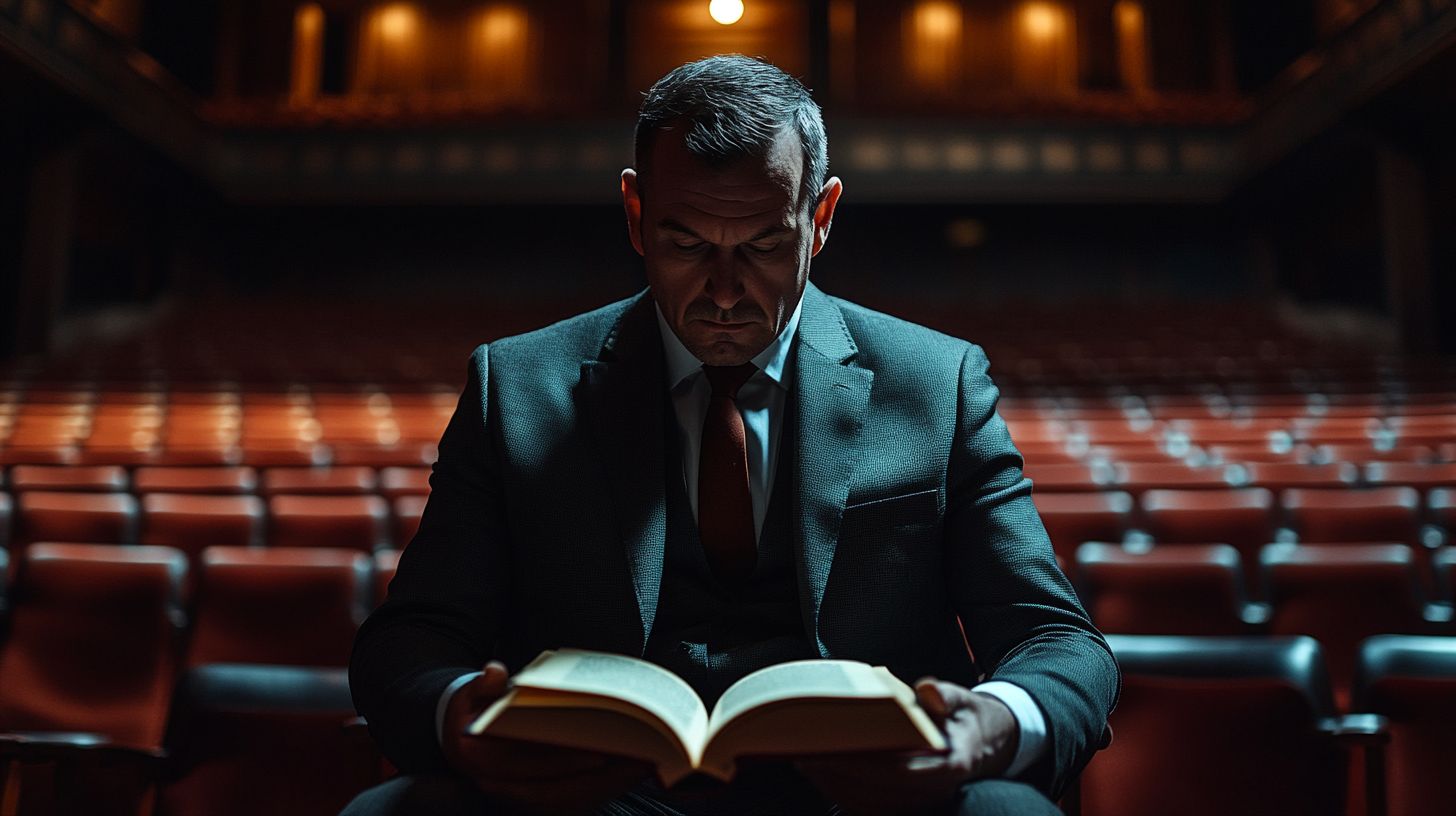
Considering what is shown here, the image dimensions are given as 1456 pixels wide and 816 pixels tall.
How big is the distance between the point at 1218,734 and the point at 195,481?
165 cm

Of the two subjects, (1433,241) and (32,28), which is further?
(1433,241)

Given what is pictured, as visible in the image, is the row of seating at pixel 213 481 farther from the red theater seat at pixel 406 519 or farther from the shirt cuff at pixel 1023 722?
the shirt cuff at pixel 1023 722

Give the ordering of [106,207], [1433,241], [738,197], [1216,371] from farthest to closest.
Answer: [106,207] < [1433,241] < [1216,371] < [738,197]

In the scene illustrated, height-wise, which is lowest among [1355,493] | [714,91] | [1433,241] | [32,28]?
[1355,493]

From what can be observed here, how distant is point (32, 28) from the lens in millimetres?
3500

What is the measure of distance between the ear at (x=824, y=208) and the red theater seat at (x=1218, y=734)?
1.37 ft

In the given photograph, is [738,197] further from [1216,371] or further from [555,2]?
[555,2]

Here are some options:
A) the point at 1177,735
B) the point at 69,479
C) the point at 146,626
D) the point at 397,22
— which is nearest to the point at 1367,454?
the point at 1177,735

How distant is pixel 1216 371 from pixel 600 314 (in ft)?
10.3

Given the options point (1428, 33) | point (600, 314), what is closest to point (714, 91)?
point (600, 314)

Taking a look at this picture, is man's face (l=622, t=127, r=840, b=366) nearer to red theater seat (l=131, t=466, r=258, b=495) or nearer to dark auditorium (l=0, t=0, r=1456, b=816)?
dark auditorium (l=0, t=0, r=1456, b=816)

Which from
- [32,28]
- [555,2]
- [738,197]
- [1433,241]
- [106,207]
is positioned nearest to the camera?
[738,197]

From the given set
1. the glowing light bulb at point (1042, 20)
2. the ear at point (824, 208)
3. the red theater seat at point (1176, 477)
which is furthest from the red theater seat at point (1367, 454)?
the glowing light bulb at point (1042, 20)

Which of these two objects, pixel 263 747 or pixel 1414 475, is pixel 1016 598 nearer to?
pixel 263 747
